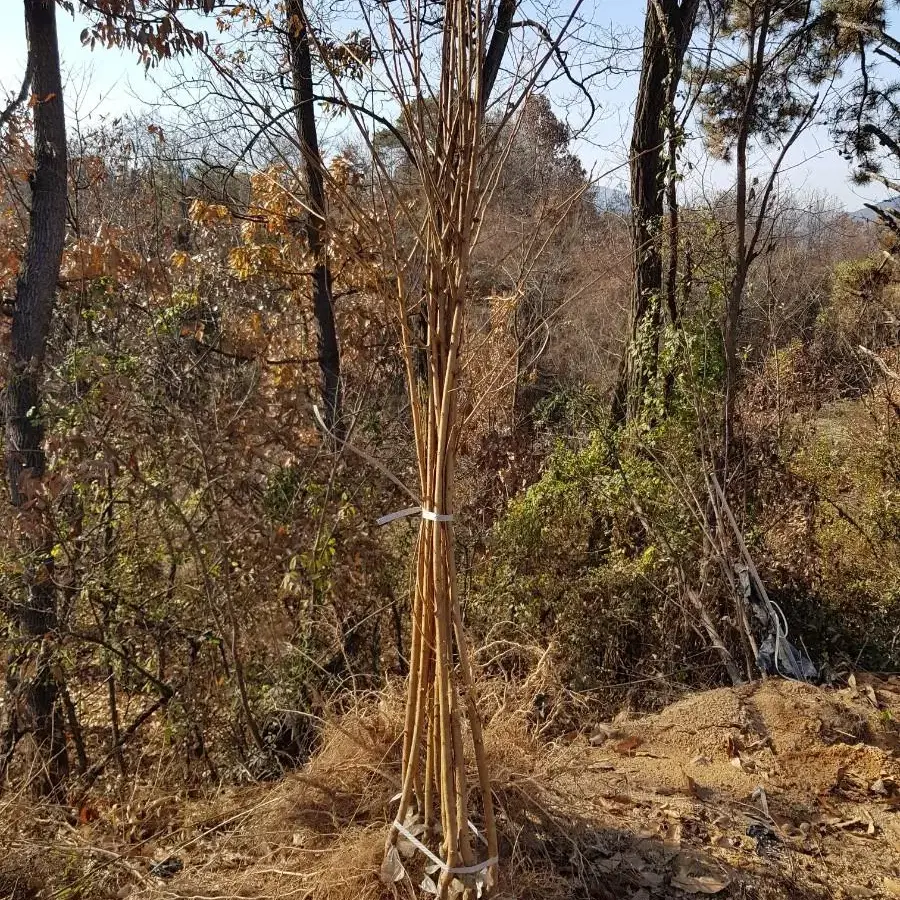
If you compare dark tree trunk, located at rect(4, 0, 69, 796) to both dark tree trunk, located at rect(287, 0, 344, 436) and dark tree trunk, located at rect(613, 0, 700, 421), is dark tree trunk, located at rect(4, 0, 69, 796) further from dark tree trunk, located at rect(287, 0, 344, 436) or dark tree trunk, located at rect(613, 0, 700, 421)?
dark tree trunk, located at rect(613, 0, 700, 421)

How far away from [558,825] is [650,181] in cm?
513

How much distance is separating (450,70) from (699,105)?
4.81 meters

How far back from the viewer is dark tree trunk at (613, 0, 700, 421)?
5.96 m

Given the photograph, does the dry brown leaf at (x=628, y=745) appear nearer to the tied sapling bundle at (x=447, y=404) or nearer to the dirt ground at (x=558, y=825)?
the dirt ground at (x=558, y=825)

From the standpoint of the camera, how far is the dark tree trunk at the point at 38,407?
3674 mm

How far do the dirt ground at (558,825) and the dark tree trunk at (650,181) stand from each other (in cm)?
294

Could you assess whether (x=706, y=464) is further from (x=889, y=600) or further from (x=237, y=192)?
(x=237, y=192)

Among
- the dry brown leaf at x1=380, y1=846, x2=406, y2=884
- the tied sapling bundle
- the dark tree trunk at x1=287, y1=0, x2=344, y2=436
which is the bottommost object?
the dry brown leaf at x1=380, y1=846, x2=406, y2=884

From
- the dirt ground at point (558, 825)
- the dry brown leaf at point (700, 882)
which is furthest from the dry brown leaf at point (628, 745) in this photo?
the dry brown leaf at point (700, 882)

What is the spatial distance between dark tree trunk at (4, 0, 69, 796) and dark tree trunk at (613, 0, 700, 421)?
3982 millimetres

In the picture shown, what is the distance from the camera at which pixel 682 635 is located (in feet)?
15.0

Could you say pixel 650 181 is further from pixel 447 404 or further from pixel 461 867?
pixel 461 867

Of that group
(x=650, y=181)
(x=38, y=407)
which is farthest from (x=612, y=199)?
(x=38, y=407)

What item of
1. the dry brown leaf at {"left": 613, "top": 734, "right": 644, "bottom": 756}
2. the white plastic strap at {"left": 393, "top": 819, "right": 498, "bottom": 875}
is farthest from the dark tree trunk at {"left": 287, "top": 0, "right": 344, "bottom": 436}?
the white plastic strap at {"left": 393, "top": 819, "right": 498, "bottom": 875}
